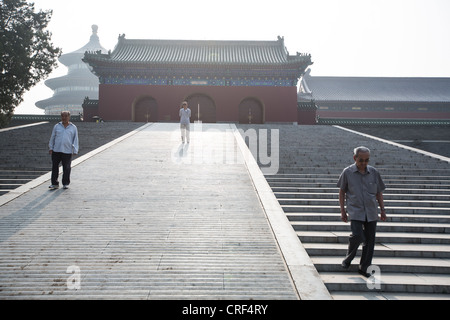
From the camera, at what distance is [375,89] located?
1082 inches

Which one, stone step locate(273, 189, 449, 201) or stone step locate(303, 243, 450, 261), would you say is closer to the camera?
stone step locate(303, 243, 450, 261)

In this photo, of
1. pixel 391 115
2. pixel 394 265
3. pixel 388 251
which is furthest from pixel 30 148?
pixel 391 115

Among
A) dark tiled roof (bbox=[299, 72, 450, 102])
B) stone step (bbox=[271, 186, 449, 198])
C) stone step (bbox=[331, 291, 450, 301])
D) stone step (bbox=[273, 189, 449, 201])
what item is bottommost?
stone step (bbox=[331, 291, 450, 301])

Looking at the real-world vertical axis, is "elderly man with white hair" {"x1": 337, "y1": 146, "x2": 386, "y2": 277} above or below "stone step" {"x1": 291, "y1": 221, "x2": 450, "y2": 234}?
above

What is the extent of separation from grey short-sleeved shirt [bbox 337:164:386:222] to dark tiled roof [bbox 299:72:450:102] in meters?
23.5

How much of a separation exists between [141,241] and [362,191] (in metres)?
2.45

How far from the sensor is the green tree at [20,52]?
12.4 metres

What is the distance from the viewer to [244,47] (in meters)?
22.4

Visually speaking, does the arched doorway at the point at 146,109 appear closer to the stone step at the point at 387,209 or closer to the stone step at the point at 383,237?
the stone step at the point at 387,209

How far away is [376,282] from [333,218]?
1566mm

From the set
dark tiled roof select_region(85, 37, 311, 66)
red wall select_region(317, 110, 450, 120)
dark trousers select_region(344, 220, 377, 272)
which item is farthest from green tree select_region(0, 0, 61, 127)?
red wall select_region(317, 110, 450, 120)

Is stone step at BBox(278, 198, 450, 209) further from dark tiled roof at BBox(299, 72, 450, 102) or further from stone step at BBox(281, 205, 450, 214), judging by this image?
dark tiled roof at BBox(299, 72, 450, 102)

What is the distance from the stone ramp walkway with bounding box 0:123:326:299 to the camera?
2781 mm

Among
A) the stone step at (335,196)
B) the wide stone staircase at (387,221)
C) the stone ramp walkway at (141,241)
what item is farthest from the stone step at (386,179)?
the stone ramp walkway at (141,241)
